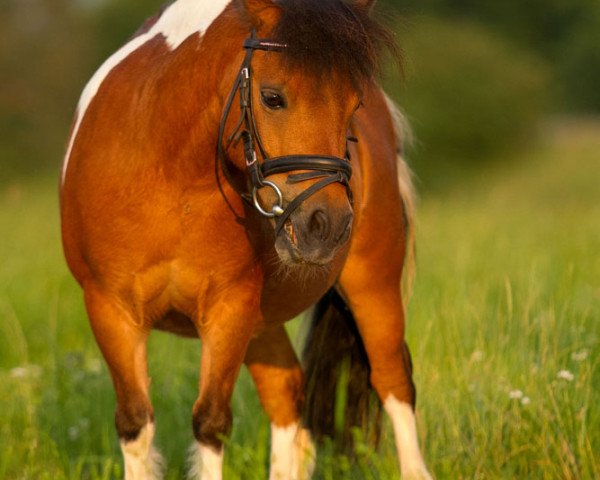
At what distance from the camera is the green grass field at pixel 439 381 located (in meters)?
4.62

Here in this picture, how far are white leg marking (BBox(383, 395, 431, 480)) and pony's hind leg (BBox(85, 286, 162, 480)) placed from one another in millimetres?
1258

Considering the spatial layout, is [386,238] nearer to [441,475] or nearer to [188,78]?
[441,475]

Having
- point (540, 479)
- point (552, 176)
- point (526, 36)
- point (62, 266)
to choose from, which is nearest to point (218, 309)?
point (540, 479)

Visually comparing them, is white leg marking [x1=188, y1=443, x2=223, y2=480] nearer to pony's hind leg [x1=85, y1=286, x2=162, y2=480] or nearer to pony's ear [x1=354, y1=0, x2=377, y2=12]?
pony's hind leg [x1=85, y1=286, x2=162, y2=480]

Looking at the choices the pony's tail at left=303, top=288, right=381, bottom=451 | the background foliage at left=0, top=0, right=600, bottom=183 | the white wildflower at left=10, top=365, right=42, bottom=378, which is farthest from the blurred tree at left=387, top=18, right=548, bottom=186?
the pony's tail at left=303, top=288, right=381, bottom=451

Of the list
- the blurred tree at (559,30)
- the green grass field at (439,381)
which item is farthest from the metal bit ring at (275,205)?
the blurred tree at (559,30)

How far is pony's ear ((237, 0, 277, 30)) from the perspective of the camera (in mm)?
3785

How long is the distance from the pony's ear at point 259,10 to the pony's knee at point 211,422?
59.1 inches

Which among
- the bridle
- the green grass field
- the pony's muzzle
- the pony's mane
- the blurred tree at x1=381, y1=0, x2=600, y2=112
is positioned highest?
the blurred tree at x1=381, y1=0, x2=600, y2=112

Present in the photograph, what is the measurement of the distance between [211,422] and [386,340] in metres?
1.30

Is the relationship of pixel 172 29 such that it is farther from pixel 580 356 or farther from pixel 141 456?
pixel 580 356

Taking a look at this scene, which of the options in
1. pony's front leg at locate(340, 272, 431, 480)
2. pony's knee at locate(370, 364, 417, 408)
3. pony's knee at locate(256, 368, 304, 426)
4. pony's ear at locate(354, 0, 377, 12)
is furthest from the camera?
pony's knee at locate(256, 368, 304, 426)

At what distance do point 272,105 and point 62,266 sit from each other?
6978 millimetres

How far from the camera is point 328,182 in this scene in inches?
137
